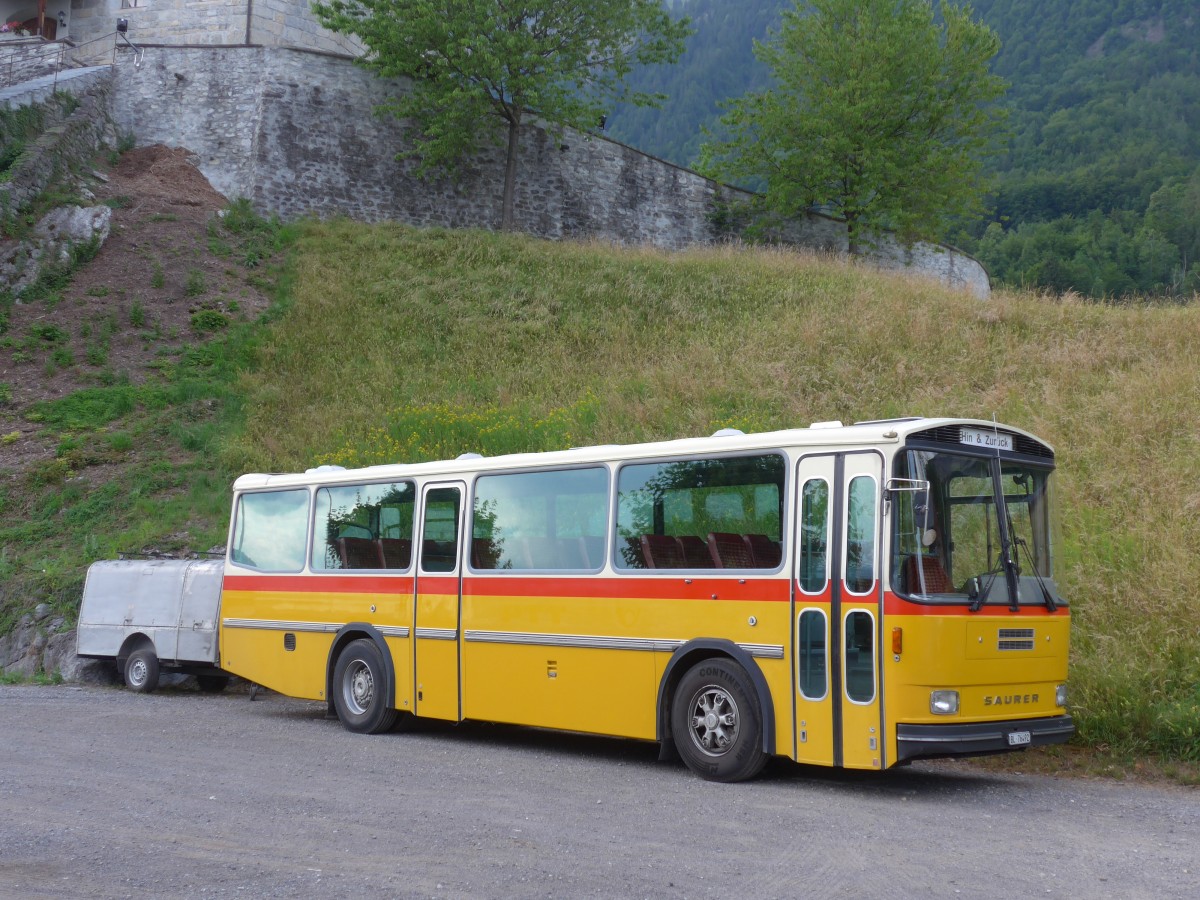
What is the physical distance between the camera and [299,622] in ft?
42.4

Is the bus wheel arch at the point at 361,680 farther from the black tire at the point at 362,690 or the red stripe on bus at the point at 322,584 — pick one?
the red stripe on bus at the point at 322,584

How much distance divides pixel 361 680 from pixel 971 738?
6.56 metres

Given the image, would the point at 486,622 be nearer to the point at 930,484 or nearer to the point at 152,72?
the point at 930,484

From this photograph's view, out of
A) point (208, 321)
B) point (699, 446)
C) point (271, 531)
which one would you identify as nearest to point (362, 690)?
point (271, 531)

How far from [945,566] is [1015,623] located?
0.70m

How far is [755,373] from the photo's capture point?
2022 centimetres

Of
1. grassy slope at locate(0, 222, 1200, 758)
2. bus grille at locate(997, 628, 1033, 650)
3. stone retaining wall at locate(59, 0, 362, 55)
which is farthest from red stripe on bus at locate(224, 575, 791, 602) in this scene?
stone retaining wall at locate(59, 0, 362, 55)

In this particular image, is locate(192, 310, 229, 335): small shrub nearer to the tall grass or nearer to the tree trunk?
the tall grass

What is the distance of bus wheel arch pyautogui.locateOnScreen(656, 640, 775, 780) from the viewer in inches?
332

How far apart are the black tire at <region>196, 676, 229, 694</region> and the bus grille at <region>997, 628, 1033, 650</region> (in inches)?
466

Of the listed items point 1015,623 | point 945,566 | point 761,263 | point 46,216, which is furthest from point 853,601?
point 46,216

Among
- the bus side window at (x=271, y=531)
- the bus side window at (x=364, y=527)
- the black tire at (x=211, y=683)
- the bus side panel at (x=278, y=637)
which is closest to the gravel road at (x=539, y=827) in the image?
the bus side panel at (x=278, y=637)

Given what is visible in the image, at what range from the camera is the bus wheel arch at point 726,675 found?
8430mm

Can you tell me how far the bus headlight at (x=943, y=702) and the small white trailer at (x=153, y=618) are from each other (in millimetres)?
10140
